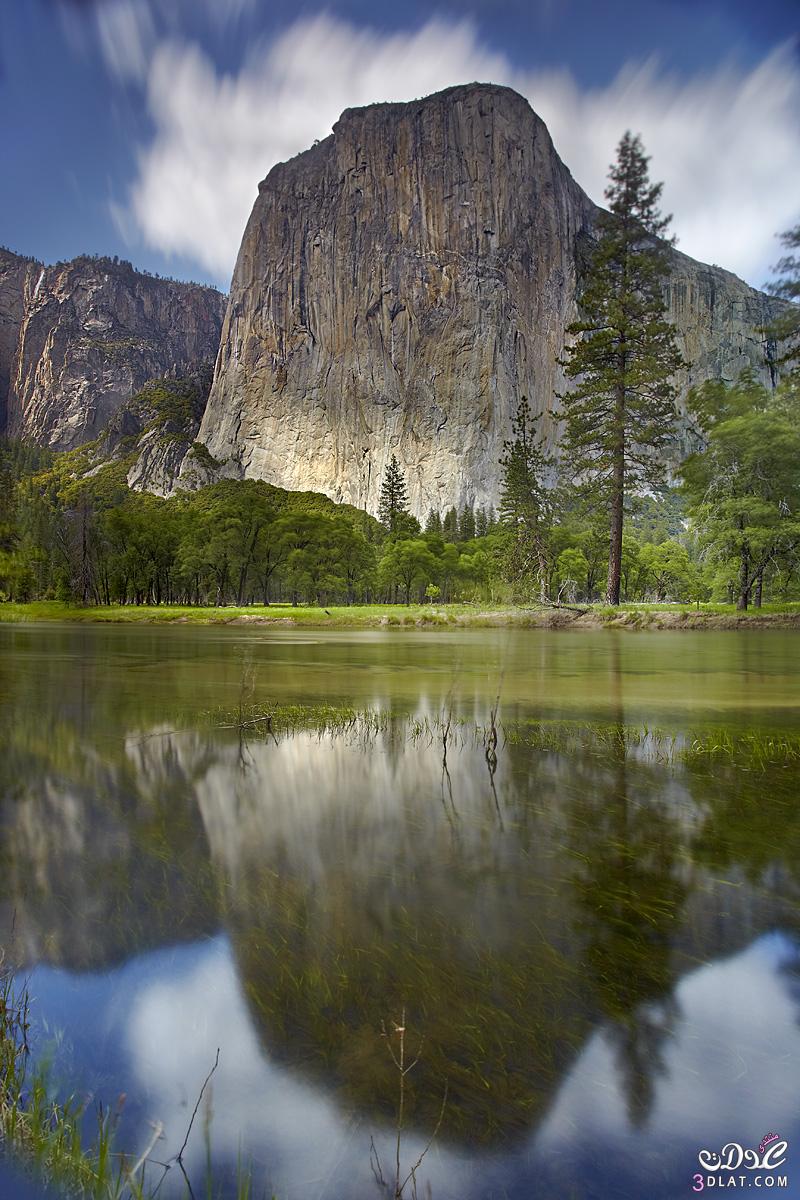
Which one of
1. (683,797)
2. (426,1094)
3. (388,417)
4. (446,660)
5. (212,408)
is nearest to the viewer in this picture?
(426,1094)

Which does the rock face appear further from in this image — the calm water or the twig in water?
the twig in water

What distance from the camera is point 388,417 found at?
524ft

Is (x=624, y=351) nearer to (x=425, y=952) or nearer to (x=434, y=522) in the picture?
(x=425, y=952)

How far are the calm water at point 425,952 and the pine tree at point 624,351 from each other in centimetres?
3139

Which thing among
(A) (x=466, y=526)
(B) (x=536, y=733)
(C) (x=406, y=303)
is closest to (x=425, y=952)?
(B) (x=536, y=733)

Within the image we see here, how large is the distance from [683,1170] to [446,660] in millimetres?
19272

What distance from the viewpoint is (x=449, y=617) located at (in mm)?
41938


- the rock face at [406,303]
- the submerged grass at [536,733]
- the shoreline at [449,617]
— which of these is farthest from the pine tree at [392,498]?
the submerged grass at [536,733]

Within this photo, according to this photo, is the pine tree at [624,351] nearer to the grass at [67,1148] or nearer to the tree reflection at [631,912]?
the tree reflection at [631,912]

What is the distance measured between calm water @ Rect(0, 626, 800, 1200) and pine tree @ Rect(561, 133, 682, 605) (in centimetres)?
3139

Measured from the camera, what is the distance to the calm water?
2.24 m

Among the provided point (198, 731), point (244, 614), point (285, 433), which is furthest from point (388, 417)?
point (198, 731)

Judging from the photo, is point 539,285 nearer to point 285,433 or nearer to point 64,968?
point 285,433

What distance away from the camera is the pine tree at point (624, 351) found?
1421 inches
